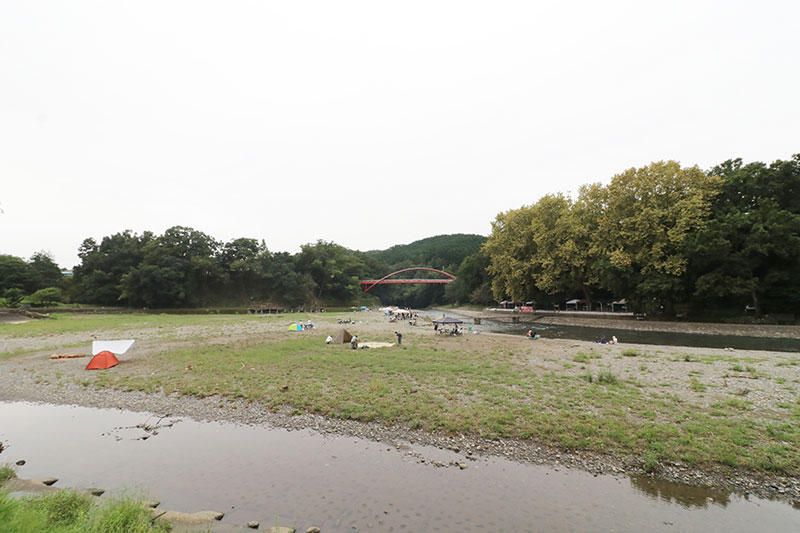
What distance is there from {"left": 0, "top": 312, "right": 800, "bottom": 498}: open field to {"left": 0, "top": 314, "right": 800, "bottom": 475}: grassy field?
0.05 metres

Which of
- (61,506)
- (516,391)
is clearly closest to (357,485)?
(61,506)

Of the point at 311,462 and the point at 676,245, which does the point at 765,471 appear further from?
the point at 676,245

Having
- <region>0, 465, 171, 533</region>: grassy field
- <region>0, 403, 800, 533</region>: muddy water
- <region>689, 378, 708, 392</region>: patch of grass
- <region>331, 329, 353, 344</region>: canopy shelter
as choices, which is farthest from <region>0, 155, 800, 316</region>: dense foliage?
<region>0, 465, 171, 533</region>: grassy field

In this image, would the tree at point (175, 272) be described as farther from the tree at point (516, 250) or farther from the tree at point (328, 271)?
the tree at point (516, 250)

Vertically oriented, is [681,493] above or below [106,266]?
below

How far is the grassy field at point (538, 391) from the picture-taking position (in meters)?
8.70

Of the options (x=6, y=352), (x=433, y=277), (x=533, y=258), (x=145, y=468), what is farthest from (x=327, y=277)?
(x=145, y=468)

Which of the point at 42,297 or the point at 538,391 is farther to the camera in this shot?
the point at 42,297

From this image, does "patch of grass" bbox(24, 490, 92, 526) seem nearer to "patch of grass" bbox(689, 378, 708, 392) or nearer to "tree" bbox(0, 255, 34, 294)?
"patch of grass" bbox(689, 378, 708, 392)

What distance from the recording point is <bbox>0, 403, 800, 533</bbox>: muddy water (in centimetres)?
621

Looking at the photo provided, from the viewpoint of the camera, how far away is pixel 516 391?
42.7ft

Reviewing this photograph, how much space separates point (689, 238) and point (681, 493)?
41.5 meters

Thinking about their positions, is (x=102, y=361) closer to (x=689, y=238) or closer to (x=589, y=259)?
(x=689, y=238)

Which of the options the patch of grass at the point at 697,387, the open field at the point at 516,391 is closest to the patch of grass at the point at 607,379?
the open field at the point at 516,391
